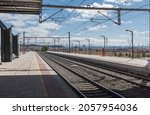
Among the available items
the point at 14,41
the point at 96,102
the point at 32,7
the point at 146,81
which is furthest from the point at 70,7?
the point at 14,41

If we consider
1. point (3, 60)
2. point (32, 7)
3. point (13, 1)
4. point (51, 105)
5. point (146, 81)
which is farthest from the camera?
point (3, 60)

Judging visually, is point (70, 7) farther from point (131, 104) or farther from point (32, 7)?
point (131, 104)

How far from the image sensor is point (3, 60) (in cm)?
4734

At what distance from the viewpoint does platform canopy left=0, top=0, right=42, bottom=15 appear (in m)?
29.6

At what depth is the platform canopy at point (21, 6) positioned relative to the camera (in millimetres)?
29598

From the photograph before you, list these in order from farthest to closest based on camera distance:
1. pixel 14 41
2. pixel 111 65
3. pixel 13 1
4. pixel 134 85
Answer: pixel 14 41, pixel 111 65, pixel 13 1, pixel 134 85

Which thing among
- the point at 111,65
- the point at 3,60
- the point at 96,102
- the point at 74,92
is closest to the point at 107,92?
the point at 74,92

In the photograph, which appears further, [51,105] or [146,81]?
[146,81]

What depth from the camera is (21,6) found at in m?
32.2

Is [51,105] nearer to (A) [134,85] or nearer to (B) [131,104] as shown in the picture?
(B) [131,104]

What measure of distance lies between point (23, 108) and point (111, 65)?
27.1 m

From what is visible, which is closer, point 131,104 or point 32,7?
point 131,104

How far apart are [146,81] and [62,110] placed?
12.9 meters

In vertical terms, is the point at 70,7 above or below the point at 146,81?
above
